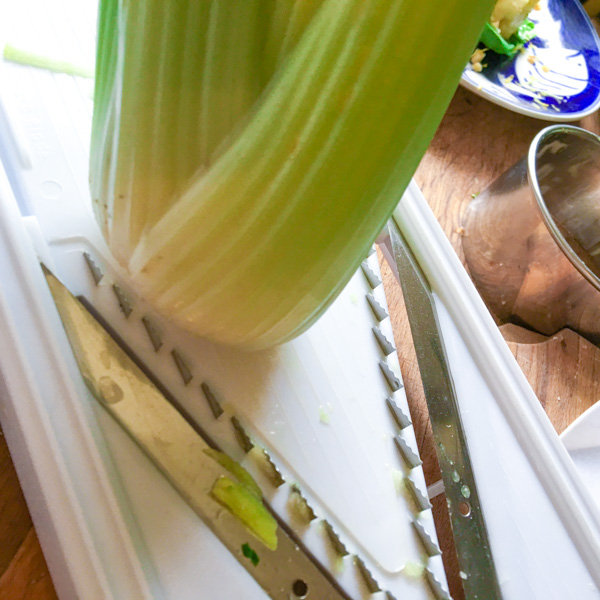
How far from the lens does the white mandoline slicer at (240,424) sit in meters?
0.24

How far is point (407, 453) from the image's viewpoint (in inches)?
12.7

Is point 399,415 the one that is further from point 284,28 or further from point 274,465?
point 284,28

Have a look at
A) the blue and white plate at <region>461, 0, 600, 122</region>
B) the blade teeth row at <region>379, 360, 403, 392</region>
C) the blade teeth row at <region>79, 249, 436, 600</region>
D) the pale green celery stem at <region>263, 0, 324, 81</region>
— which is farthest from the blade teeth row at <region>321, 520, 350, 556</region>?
the blue and white plate at <region>461, 0, 600, 122</region>

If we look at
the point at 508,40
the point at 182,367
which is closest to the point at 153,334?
the point at 182,367

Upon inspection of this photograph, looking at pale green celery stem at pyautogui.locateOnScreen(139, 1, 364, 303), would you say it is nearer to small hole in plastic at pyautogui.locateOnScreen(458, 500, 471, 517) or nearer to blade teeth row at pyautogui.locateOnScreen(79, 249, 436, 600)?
blade teeth row at pyautogui.locateOnScreen(79, 249, 436, 600)

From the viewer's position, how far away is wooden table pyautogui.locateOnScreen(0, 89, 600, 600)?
0.82 feet

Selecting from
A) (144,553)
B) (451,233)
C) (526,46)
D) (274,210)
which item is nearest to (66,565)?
(144,553)

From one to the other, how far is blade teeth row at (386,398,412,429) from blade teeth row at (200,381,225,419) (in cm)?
11

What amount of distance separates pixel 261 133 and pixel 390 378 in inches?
7.5

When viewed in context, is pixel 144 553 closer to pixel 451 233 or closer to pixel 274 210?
pixel 274 210

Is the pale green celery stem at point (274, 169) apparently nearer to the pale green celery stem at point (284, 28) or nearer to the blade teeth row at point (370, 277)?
the pale green celery stem at point (284, 28)

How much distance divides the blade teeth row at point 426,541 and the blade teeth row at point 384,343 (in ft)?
0.35

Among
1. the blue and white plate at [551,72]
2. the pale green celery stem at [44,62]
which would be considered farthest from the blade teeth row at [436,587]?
the blue and white plate at [551,72]

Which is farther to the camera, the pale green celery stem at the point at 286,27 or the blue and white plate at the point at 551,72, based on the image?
the blue and white plate at the point at 551,72
